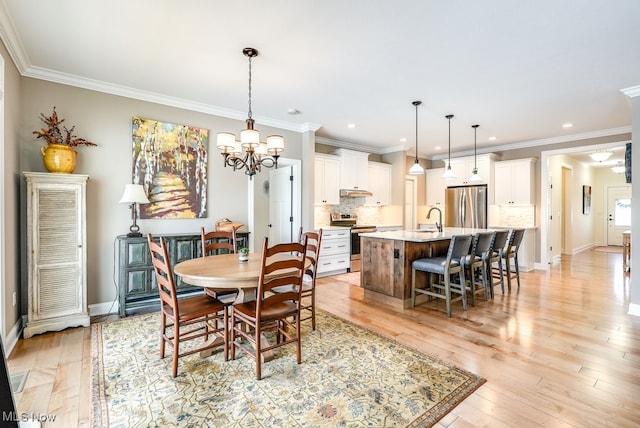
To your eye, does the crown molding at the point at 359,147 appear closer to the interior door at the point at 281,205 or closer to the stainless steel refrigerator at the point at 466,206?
the interior door at the point at 281,205

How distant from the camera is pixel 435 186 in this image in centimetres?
782

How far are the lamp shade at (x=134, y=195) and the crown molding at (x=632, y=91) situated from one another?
5.73 metres

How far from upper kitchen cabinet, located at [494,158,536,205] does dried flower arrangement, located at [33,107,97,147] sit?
7248mm

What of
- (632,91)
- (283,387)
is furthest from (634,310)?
(283,387)

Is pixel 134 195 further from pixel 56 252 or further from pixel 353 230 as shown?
pixel 353 230

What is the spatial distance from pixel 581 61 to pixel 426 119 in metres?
2.13

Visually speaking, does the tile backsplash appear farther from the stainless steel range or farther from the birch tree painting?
the birch tree painting

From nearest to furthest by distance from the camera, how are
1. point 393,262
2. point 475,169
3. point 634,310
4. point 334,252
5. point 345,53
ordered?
point 345,53 < point 634,310 < point 393,262 < point 475,169 < point 334,252

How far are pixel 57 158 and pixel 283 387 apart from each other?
3105mm

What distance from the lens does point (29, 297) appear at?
2.91 metres

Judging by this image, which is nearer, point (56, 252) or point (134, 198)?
point (56, 252)

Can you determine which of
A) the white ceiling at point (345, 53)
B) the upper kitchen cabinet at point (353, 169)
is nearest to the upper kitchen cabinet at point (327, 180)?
the upper kitchen cabinet at point (353, 169)

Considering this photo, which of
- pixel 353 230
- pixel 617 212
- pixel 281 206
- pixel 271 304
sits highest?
pixel 281 206

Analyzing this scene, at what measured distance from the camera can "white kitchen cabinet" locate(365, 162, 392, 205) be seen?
6887 millimetres
